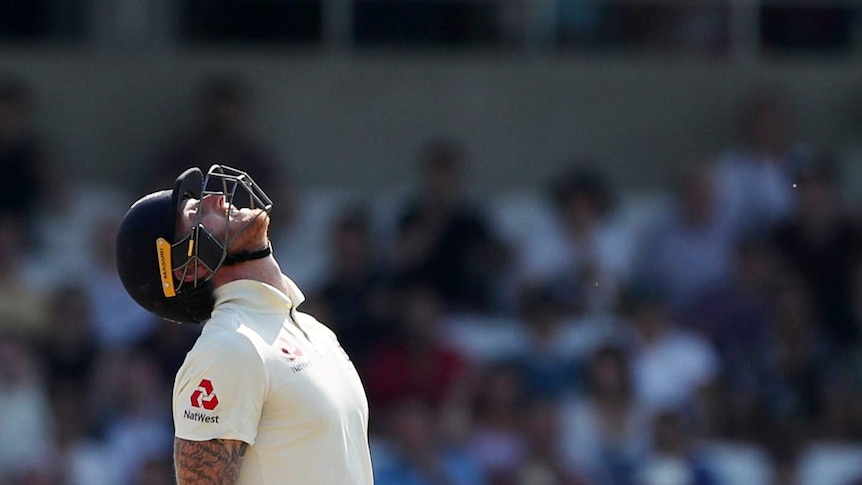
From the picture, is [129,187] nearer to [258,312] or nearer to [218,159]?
[218,159]

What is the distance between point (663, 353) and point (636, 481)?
2.70ft

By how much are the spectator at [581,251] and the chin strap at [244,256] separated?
505 centimetres

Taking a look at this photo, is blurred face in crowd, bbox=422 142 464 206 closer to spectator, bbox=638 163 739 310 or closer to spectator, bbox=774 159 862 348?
spectator, bbox=638 163 739 310

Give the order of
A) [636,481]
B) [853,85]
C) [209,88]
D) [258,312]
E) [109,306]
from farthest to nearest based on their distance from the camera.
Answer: [853,85]
[209,88]
[109,306]
[636,481]
[258,312]

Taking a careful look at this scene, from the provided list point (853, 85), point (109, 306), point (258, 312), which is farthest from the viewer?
point (853, 85)

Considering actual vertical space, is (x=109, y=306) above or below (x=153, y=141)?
below

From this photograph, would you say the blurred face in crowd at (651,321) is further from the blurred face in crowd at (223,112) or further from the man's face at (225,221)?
the man's face at (225,221)

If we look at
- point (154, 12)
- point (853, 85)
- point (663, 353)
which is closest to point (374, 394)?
point (663, 353)

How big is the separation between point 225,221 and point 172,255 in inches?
5.8

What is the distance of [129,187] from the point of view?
9.79 meters

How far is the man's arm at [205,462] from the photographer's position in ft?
11.2

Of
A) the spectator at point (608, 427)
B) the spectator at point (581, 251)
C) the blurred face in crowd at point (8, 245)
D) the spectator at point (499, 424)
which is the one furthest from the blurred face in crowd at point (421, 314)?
the blurred face in crowd at point (8, 245)

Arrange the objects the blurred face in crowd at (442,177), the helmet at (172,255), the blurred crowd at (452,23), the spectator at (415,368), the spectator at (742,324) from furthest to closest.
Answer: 1. the blurred crowd at (452,23)
2. the blurred face in crowd at (442,177)
3. the spectator at (742,324)
4. the spectator at (415,368)
5. the helmet at (172,255)

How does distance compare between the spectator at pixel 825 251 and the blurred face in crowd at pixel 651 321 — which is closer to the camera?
the blurred face in crowd at pixel 651 321
